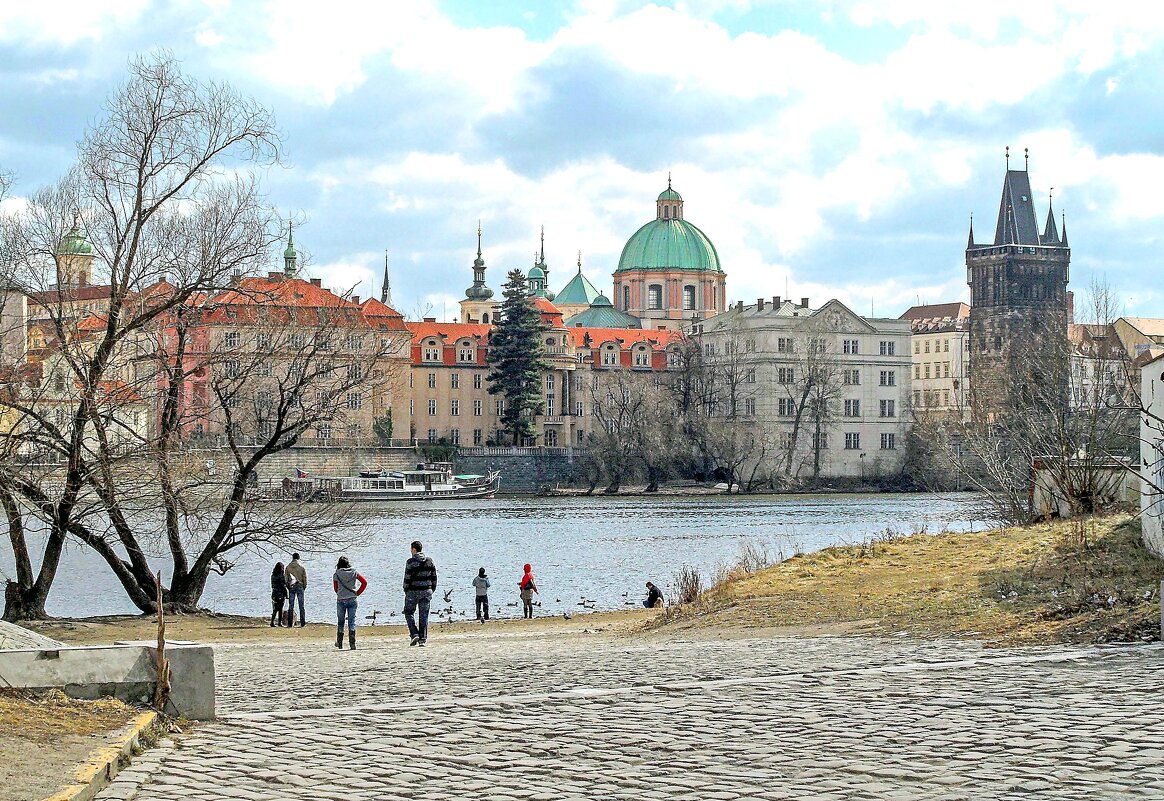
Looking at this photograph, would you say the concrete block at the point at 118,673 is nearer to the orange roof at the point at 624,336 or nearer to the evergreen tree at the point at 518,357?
the evergreen tree at the point at 518,357

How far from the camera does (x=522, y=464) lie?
123062 mm

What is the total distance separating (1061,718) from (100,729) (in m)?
6.36

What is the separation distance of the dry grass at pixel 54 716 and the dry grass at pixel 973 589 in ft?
27.5

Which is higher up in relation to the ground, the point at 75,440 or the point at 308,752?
the point at 75,440

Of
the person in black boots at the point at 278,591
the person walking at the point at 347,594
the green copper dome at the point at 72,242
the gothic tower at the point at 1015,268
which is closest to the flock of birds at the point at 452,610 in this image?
the person in black boots at the point at 278,591

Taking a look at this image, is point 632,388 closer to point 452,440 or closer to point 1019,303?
point 452,440

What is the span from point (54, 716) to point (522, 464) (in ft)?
367

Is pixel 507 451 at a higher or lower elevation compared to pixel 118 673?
higher

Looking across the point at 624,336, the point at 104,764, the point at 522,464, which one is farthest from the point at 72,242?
the point at 624,336

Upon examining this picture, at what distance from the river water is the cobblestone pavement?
16.6 m

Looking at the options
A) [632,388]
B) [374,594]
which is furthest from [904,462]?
[374,594]

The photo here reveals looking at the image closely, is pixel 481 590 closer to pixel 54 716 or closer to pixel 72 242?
pixel 72 242

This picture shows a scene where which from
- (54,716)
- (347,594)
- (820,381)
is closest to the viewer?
(54,716)

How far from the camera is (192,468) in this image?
27.6 meters
